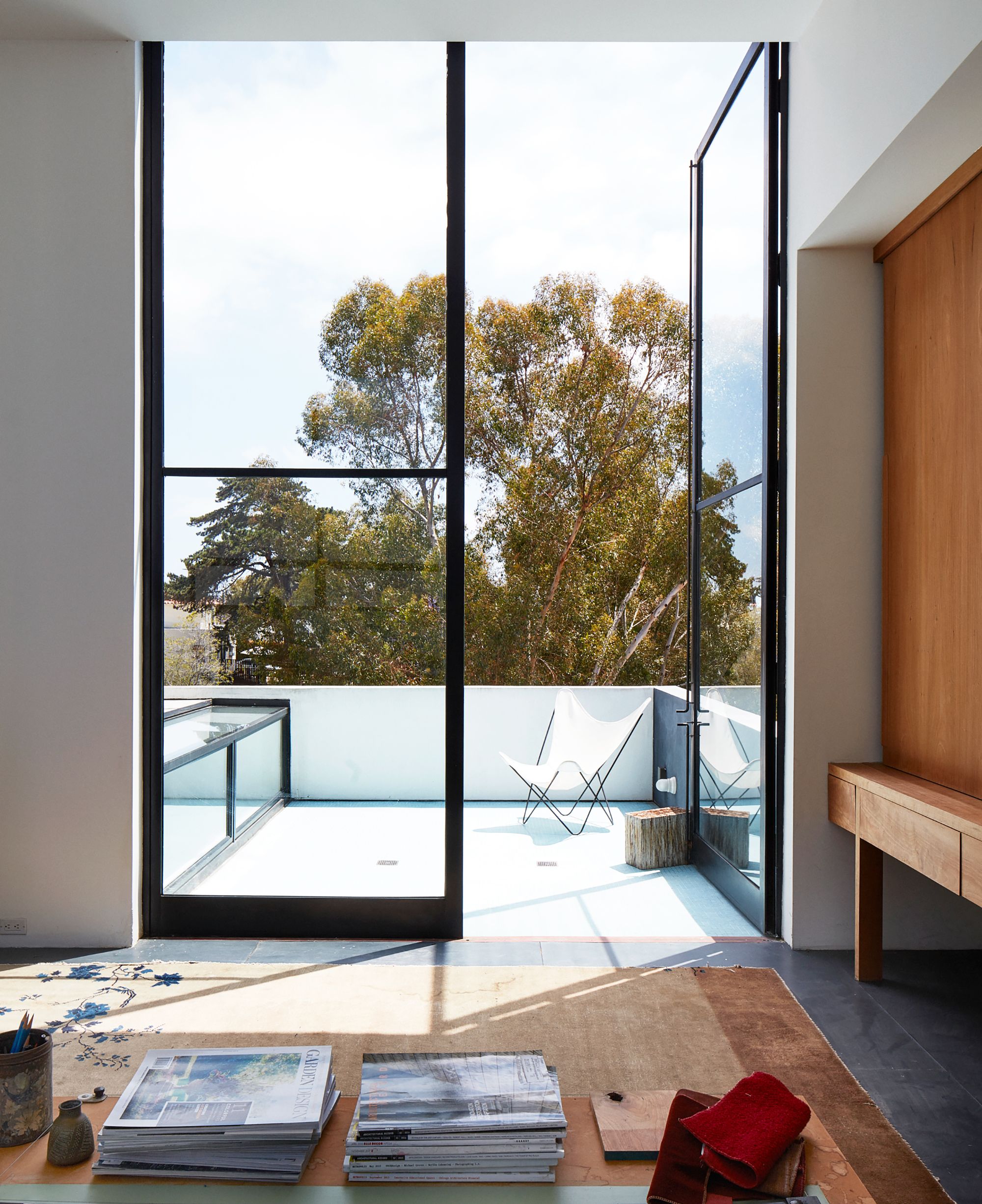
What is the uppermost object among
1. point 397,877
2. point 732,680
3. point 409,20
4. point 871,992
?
point 409,20

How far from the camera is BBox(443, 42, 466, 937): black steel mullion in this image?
3547mm


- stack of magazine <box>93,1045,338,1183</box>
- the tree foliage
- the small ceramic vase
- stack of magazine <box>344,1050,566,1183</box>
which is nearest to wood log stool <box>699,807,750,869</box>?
stack of magazine <box>344,1050,566,1183</box>

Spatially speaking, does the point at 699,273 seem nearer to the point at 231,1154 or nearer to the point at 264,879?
the point at 264,879

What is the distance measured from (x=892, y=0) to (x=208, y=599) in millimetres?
3018

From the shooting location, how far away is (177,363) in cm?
359

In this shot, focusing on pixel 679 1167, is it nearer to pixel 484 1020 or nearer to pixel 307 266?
pixel 484 1020

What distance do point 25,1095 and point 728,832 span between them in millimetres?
3149

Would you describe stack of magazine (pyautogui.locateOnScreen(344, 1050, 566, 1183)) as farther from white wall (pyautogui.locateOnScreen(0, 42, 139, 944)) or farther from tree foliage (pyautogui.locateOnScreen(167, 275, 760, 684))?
tree foliage (pyautogui.locateOnScreen(167, 275, 760, 684))

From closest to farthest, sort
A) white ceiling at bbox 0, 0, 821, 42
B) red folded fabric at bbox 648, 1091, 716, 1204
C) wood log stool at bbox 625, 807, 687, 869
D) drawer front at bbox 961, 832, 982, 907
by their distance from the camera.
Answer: red folded fabric at bbox 648, 1091, 716, 1204 → drawer front at bbox 961, 832, 982, 907 → white ceiling at bbox 0, 0, 821, 42 → wood log stool at bbox 625, 807, 687, 869

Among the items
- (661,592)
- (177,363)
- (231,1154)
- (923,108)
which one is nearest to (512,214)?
(661,592)

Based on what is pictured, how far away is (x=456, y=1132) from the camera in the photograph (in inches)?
54.0

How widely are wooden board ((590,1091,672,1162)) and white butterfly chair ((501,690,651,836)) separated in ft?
11.4

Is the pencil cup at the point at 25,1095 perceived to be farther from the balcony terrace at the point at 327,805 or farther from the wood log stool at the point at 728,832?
the wood log stool at the point at 728,832

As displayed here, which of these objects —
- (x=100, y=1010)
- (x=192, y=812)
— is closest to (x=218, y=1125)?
(x=100, y=1010)
